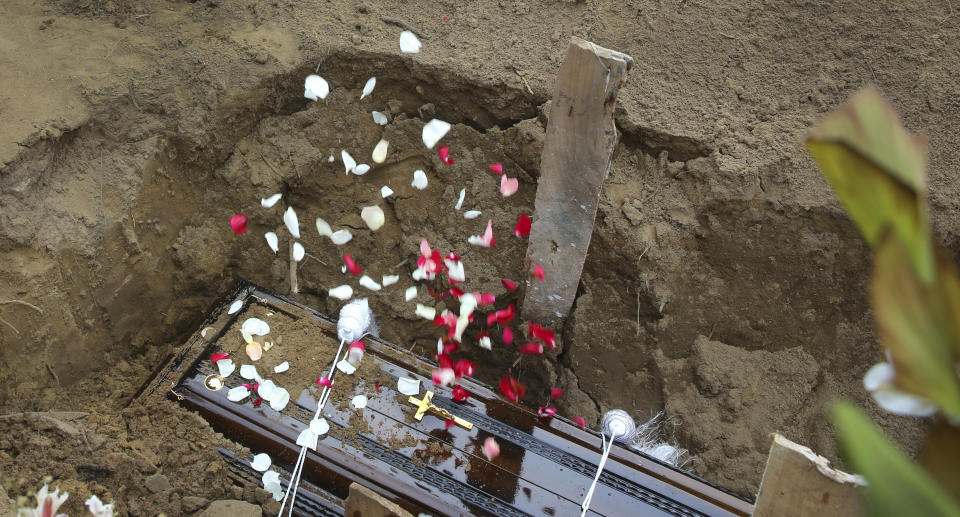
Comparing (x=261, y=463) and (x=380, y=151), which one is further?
(x=380, y=151)

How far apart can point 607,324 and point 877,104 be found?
2.24 meters

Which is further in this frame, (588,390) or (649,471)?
(588,390)

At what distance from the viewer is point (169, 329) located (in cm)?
266

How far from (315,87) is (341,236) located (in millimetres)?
559

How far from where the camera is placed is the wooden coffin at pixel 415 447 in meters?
2.05

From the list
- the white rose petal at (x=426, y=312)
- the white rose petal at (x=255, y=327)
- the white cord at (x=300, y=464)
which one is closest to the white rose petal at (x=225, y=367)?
the white rose petal at (x=255, y=327)

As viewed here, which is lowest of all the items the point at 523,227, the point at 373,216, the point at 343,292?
the point at 343,292

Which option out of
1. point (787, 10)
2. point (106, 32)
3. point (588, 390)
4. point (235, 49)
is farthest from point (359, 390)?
point (787, 10)

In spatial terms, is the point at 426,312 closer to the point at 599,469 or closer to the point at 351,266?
the point at 351,266

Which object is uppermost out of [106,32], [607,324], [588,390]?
[106,32]

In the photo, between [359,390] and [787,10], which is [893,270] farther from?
[787,10]

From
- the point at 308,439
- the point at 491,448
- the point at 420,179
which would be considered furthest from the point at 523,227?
the point at 308,439

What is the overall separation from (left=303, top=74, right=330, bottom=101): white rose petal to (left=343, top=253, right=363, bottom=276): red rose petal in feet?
1.98

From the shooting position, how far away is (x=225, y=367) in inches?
90.8
